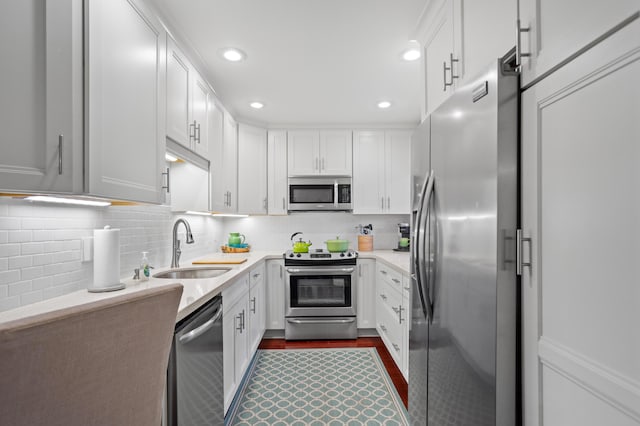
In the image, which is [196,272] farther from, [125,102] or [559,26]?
[559,26]

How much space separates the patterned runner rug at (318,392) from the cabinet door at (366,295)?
Result: 0.49 meters

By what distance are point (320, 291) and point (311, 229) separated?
918mm

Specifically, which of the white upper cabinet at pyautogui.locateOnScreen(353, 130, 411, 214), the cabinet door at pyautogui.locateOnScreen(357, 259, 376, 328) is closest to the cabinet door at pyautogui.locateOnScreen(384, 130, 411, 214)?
the white upper cabinet at pyautogui.locateOnScreen(353, 130, 411, 214)

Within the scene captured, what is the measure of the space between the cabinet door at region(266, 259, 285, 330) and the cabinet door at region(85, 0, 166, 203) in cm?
202

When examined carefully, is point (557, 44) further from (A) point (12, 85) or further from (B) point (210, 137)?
(B) point (210, 137)

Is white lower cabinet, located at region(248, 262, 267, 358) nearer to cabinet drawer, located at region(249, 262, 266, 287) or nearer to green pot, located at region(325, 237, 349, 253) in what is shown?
cabinet drawer, located at region(249, 262, 266, 287)

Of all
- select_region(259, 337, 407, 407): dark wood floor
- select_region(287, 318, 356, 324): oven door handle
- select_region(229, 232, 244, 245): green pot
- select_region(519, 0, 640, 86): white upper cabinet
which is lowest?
select_region(259, 337, 407, 407): dark wood floor

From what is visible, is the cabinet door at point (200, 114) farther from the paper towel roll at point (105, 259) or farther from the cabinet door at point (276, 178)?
the cabinet door at point (276, 178)

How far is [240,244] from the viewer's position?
3.74m

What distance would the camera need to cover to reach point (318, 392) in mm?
2309

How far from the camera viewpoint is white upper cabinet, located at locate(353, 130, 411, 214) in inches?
150

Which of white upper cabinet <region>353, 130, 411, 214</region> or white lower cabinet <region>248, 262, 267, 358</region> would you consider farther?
white upper cabinet <region>353, 130, 411, 214</region>

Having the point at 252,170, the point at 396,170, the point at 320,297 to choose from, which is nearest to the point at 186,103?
the point at 252,170

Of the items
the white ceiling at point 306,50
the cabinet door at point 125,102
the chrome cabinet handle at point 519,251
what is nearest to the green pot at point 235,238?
the white ceiling at point 306,50
